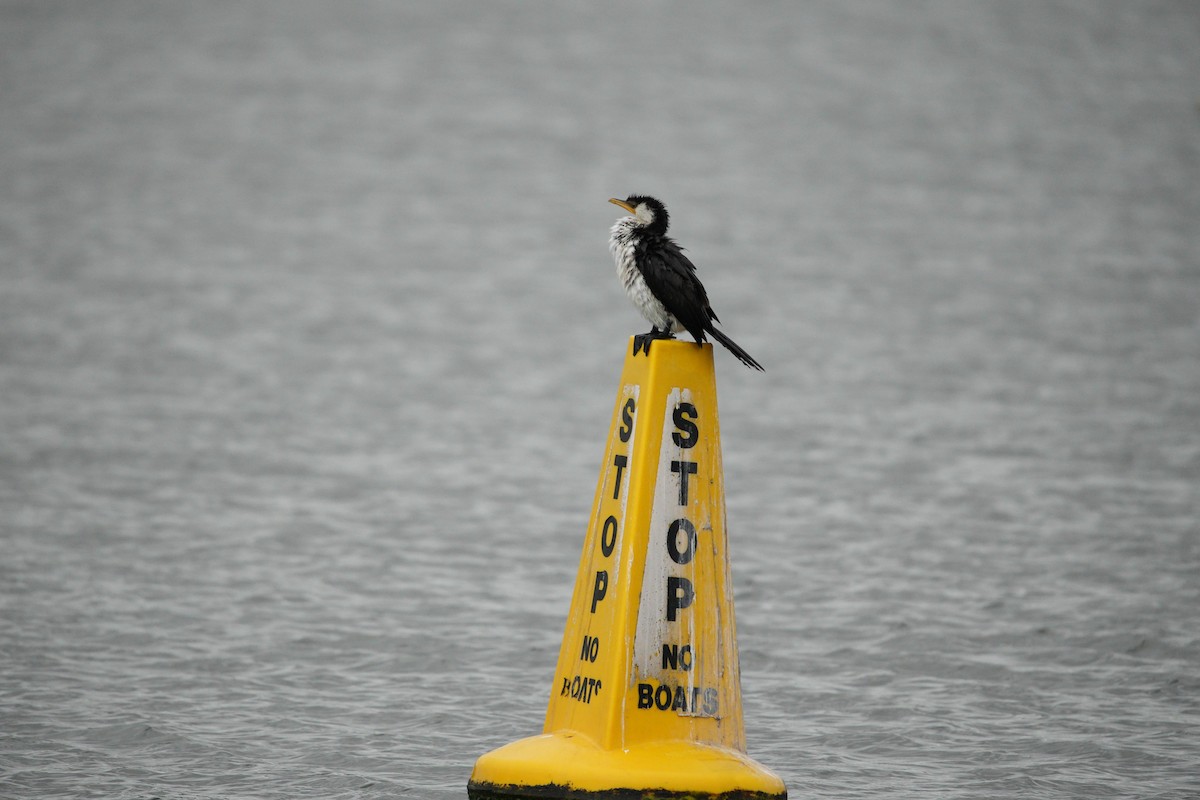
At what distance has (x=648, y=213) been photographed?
6043 millimetres

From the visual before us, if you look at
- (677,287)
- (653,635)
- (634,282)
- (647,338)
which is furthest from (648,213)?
(653,635)

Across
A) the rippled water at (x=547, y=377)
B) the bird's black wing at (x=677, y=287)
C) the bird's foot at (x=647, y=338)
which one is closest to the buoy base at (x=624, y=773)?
the rippled water at (x=547, y=377)

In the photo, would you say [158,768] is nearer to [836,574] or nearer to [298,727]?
[298,727]

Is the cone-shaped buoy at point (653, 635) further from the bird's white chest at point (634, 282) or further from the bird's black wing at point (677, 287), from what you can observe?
the bird's white chest at point (634, 282)

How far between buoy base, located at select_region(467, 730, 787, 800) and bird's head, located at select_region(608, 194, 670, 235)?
1.96 m

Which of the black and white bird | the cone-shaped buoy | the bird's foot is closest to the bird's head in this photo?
the black and white bird

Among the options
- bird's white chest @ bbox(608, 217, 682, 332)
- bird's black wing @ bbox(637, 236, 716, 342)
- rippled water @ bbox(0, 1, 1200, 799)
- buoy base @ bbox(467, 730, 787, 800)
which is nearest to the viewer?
buoy base @ bbox(467, 730, 787, 800)

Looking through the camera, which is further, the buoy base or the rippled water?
the rippled water

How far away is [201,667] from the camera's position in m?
8.19

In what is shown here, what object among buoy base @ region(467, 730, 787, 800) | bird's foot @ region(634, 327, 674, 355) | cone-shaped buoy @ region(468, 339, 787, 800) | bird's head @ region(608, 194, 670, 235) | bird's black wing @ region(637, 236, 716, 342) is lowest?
buoy base @ region(467, 730, 787, 800)

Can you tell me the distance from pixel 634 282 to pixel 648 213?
0.29 meters

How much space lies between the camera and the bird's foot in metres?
5.63

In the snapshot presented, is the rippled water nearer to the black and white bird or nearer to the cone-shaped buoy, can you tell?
the cone-shaped buoy

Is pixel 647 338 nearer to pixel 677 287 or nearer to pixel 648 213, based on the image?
pixel 677 287
